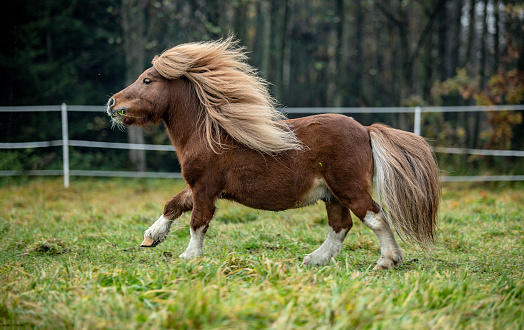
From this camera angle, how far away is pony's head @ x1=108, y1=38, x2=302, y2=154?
176 inches

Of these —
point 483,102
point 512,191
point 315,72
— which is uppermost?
point 315,72

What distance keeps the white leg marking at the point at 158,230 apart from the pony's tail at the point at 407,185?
2.05 metres

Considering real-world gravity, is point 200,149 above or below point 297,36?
below

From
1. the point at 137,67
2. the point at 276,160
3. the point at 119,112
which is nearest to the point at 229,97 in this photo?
the point at 276,160

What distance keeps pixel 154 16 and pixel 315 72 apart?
486 inches

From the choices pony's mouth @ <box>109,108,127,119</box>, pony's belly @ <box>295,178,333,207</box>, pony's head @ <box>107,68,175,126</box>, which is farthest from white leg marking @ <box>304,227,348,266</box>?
pony's mouth @ <box>109,108,127,119</box>

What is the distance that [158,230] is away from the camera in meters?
4.57

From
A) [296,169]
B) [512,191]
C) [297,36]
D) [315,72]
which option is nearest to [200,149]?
[296,169]

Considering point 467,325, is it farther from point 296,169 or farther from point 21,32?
point 21,32

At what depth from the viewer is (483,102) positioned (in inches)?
489

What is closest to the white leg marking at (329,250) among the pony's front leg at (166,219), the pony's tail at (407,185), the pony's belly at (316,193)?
the pony's belly at (316,193)

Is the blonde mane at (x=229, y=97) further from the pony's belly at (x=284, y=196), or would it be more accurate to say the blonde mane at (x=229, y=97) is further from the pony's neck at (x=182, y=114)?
the pony's belly at (x=284, y=196)

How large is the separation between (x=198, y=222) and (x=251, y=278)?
1050 millimetres

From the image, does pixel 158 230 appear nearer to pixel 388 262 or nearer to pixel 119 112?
pixel 119 112
